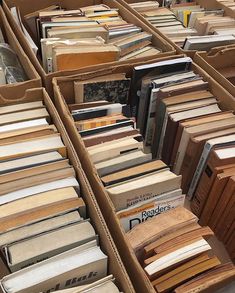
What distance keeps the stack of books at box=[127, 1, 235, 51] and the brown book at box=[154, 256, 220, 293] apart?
958 millimetres

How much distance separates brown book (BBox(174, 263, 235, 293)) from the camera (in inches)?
27.9

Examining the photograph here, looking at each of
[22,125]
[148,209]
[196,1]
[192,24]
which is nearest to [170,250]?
[148,209]

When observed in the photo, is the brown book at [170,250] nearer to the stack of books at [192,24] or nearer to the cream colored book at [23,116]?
the cream colored book at [23,116]

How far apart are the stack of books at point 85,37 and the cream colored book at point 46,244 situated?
706 millimetres

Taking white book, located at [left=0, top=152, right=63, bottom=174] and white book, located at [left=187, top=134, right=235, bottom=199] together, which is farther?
white book, located at [left=187, top=134, right=235, bottom=199]

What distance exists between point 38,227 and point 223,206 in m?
0.58

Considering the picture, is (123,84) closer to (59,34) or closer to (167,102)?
(167,102)

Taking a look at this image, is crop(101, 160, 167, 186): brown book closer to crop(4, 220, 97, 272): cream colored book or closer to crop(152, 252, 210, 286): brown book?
crop(4, 220, 97, 272): cream colored book

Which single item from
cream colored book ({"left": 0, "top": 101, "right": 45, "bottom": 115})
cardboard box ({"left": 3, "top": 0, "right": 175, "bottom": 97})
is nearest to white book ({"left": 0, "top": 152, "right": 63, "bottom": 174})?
cream colored book ({"left": 0, "top": 101, "right": 45, "bottom": 115})

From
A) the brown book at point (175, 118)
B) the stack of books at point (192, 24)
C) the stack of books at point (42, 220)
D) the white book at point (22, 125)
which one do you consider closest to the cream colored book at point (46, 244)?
the stack of books at point (42, 220)

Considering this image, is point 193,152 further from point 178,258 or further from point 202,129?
point 178,258

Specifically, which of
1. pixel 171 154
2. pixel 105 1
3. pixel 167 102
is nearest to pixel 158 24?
pixel 105 1

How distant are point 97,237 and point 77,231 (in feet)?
0.17

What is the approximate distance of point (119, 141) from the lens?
→ 0.97 meters
